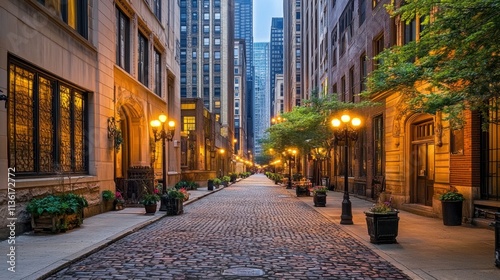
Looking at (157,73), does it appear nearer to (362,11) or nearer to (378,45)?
(362,11)

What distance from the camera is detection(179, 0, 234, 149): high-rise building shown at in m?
119

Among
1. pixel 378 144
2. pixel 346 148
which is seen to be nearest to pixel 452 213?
pixel 346 148

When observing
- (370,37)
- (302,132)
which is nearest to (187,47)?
(302,132)

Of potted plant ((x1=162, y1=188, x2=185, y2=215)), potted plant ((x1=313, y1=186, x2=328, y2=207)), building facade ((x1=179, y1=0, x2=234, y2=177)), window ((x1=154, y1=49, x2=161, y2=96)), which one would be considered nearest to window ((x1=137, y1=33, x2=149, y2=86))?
window ((x1=154, y1=49, x2=161, y2=96))

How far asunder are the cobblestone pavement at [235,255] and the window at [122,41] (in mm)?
10498

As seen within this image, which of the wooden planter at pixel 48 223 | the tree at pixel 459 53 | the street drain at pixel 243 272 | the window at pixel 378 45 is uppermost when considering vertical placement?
the window at pixel 378 45

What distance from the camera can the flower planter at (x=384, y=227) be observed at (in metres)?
11.6

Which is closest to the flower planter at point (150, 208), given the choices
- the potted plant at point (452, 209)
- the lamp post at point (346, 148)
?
the lamp post at point (346, 148)

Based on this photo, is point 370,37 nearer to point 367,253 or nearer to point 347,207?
point 347,207

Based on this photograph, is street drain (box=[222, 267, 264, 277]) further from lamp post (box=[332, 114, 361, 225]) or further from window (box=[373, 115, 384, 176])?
window (box=[373, 115, 384, 176])

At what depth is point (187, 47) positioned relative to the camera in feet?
389

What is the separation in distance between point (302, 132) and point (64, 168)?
22.9 m

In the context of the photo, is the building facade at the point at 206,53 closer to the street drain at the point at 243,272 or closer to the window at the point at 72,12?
the window at the point at 72,12

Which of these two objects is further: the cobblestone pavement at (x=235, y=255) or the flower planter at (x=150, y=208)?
the flower planter at (x=150, y=208)
